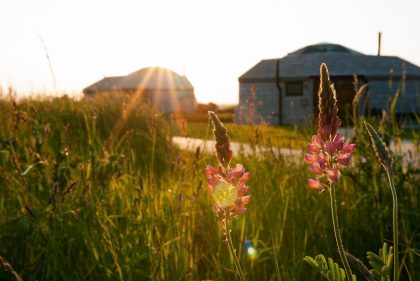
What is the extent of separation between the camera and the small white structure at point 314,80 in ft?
104

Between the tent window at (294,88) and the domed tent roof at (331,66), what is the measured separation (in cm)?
81

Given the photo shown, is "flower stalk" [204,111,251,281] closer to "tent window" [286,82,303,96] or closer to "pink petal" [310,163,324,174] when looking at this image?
"pink petal" [310,163,324,174]

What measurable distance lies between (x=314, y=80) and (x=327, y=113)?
105ft

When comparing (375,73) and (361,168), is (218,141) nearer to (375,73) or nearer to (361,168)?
(361,168)

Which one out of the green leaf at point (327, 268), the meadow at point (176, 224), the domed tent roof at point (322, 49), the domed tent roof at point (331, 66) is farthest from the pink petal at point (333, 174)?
the domed tent roof at point (322, 49)

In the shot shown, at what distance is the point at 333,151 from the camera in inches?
43.2

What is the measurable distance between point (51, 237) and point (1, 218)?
0.60 metres

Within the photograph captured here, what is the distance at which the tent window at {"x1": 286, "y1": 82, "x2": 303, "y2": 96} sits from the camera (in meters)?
33.5

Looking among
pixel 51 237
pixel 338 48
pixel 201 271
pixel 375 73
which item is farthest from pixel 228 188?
pixel 338 48

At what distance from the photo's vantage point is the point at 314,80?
32312mm

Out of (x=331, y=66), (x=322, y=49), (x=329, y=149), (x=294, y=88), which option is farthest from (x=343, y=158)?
(x=322, y=49)

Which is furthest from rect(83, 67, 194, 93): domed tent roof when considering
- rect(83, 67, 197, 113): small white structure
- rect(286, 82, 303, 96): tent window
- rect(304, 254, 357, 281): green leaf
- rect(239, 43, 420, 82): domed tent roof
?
rect(304, 254, 357, 281): green leaf

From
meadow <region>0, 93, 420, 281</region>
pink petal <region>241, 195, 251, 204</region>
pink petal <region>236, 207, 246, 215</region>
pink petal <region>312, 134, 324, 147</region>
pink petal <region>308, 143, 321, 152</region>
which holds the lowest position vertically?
meadow <region>0, 93, 420, 281</region>

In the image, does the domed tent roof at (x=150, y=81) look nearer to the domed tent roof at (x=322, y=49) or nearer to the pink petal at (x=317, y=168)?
the domed tent roof at (x=322, y=49)
